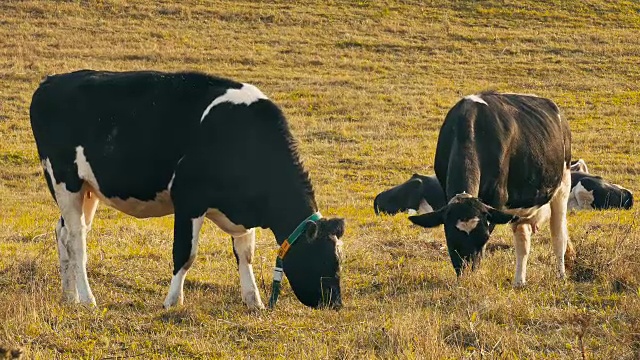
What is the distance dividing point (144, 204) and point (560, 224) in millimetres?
5095

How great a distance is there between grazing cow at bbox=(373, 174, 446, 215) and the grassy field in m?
0.36

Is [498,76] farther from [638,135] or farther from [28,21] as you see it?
[28,21]

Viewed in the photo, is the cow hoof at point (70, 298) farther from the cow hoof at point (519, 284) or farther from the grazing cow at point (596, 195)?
the grazing cow at point (596, 195)

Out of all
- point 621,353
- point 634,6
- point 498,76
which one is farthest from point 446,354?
point 634,6

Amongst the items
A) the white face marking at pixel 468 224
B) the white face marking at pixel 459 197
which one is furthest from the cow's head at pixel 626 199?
the white face marking at pixel 468 224

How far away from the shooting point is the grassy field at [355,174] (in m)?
8.33

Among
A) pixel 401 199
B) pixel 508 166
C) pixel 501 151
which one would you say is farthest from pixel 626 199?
pixel 501 151

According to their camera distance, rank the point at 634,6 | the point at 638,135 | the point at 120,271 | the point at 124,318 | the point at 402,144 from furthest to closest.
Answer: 1. the point at 634,6
2. the point at 638,135
3. the point at 402,144
4. the point at 120,271
5. the point at 124,318

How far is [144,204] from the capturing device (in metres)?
10.8

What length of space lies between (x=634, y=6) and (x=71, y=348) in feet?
162

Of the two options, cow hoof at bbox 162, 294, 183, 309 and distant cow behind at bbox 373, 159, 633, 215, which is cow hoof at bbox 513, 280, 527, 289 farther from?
distant cow behind at bbox 373, 159, 633, 215

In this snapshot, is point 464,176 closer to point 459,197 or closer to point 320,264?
point 459,197

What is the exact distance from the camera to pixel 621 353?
25.0 ft

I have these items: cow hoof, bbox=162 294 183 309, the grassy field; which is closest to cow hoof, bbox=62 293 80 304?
the grassy field
